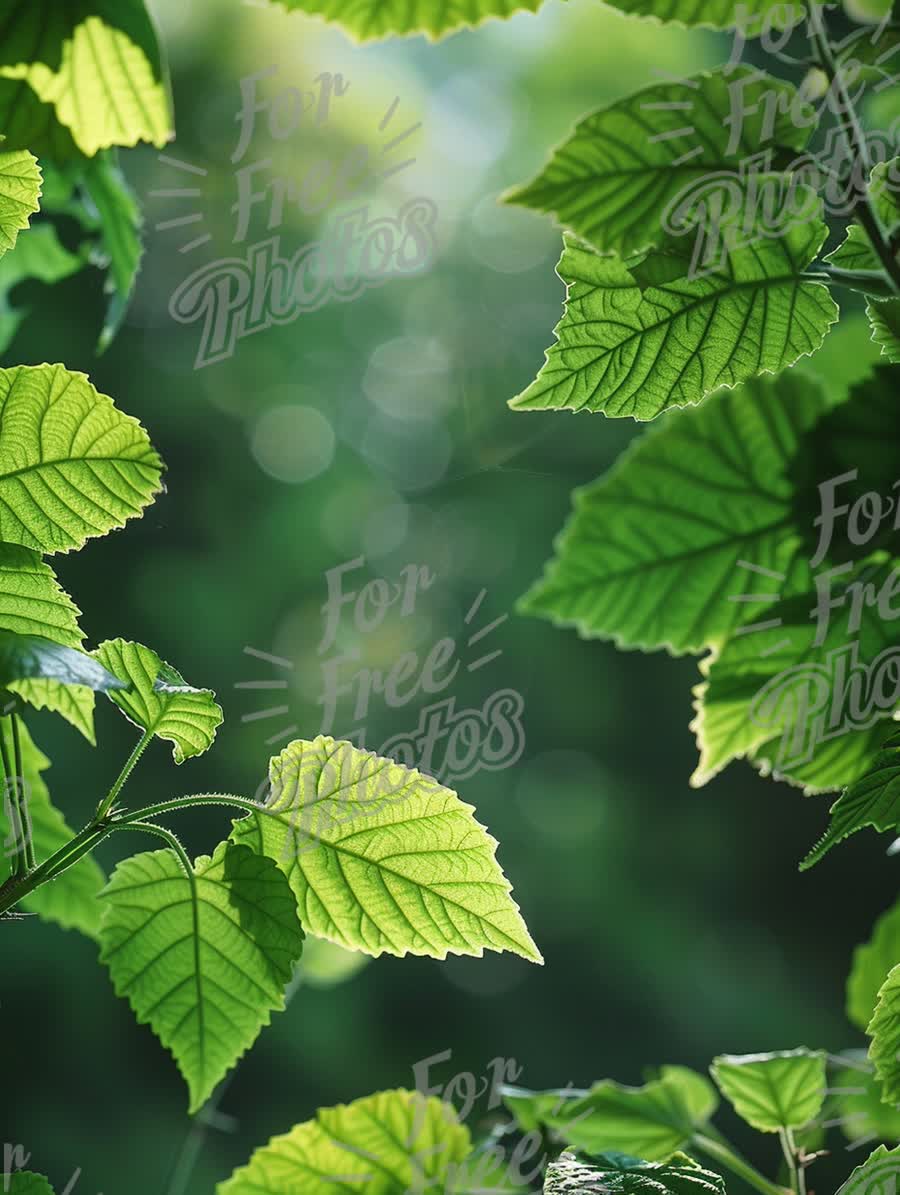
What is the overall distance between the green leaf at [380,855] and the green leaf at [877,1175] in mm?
139

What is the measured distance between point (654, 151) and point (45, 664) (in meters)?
0.22

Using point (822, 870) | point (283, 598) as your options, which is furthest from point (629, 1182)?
point (822, 870)

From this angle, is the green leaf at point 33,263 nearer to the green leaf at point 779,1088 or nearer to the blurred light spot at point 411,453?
the green leaf at point 779,1088

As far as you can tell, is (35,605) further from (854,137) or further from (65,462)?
Answer: (854,137)

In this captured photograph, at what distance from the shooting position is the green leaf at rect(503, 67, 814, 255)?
0.29 m

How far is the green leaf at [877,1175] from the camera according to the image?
0.35 metres

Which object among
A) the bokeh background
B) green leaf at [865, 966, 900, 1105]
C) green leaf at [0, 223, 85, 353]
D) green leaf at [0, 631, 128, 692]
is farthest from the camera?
the bokeh background

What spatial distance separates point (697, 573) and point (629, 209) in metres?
0.17

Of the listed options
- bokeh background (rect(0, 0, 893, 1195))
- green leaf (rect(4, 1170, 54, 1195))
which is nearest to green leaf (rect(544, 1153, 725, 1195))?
green leaf (rect(4, 1170, 54, 1195))

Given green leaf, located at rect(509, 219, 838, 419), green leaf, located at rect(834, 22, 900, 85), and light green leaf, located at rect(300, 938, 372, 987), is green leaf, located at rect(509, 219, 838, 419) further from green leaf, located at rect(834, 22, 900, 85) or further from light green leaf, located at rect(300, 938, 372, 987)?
light green leaf, located at rect(300, 938, 372, 987)

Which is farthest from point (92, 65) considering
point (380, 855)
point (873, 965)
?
point (873, 965)

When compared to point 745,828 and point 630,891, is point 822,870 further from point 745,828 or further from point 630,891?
point 630,891

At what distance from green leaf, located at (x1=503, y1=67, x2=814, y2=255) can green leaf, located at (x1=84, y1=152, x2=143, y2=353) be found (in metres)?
0.29

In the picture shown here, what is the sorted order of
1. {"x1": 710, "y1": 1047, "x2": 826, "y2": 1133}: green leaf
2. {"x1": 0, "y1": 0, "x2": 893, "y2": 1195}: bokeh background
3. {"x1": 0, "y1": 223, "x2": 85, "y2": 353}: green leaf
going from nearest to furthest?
{"x1": 710, "y1": 1047, "x2": 826, "y2": 1133}: green leaf, {"x1": 0, "y1": 223, "x2": 85, "y2": 353}: green leaf, {"x1": 0, "y1": 0, "x2": 893, "y2": 1195}: bokeh background
